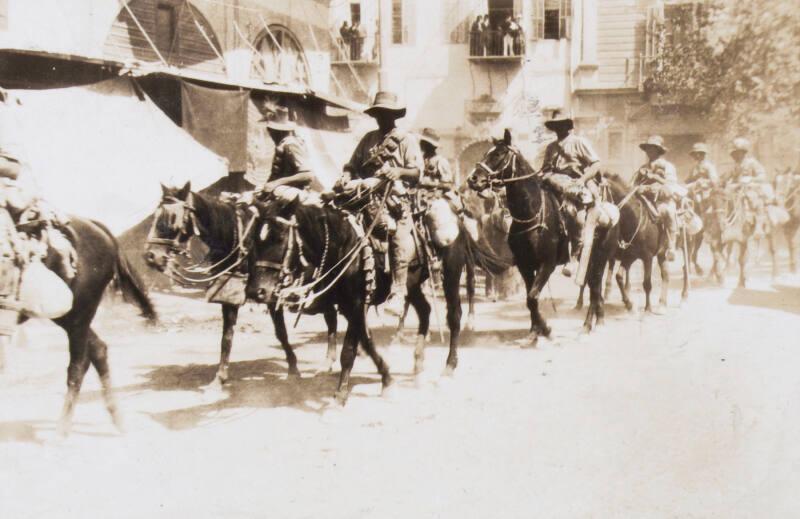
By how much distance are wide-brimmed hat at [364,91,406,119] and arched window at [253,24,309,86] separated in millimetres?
9828

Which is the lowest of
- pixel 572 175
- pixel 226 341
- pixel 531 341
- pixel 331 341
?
pixel 531 341

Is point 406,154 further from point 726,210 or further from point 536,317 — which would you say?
point 726,210

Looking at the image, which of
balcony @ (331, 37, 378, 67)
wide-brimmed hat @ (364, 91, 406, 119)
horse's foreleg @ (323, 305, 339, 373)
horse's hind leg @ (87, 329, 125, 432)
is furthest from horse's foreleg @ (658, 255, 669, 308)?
balcony @ (331, 37, 378, 67)

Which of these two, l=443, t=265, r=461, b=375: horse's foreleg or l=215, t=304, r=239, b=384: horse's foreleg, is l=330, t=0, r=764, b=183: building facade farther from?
l=215, t=304, r=239, b=384: horse's foreleg

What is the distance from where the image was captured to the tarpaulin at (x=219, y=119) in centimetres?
1298

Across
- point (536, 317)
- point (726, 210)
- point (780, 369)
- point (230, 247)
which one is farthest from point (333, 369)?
point (726, 210)

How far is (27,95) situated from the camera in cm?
1054

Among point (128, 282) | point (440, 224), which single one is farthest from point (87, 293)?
point (440, 224)

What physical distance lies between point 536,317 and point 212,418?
436cm

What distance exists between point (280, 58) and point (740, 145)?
9761 mm

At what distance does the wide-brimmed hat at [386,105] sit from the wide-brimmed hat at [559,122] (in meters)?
3.31

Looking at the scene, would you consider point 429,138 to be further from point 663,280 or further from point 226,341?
point 226,341

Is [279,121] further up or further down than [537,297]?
further up

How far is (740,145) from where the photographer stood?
13.8 meters
